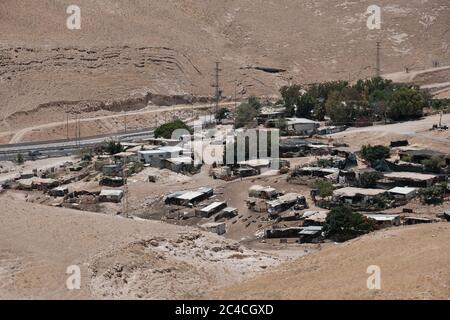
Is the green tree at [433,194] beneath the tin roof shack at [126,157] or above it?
beneath

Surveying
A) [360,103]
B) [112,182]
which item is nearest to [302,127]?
[360,103]

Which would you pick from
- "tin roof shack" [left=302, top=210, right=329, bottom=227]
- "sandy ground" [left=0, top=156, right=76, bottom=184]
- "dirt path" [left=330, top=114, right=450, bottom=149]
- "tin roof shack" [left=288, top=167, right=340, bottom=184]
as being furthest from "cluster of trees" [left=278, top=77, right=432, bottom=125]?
"tin roof shack" [left=302, top=210, right=329, bottom=227]

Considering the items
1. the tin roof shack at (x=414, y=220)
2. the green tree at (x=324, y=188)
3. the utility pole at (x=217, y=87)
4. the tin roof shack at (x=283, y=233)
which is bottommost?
the tin roof shack at (x=283, y=233)

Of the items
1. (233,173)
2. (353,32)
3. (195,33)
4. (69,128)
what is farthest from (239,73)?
(233,173)

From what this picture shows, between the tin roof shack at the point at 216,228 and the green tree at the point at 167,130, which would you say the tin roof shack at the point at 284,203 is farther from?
the green tree at the point at 167,130

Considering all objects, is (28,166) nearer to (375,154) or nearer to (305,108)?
(375,154)

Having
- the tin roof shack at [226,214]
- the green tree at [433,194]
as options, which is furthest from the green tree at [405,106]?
the tin roof shack at [226,214]

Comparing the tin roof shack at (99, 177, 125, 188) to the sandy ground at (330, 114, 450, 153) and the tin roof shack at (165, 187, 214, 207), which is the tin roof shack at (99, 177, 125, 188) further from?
Result: the sandy ground at (330, 114, 450, 153)

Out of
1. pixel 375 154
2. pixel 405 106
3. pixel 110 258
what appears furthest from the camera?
pixel 405 106
